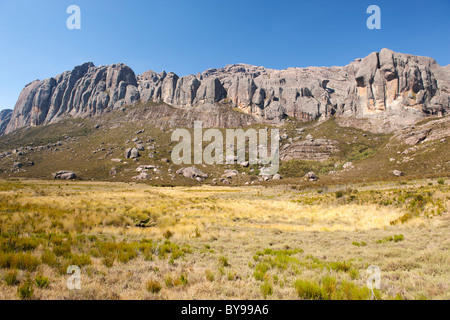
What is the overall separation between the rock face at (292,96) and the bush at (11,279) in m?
140

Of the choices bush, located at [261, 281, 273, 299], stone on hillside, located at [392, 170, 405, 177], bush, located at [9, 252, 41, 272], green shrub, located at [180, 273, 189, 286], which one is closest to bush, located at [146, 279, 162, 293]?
green shrub, located at [180, 273, 189, 286]

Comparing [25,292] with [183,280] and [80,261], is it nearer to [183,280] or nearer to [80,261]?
[80,261]

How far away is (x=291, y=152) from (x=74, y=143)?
141252mm

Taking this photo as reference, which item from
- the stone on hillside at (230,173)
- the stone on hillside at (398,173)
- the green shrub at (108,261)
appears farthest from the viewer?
the stone on hillside at (230,173)

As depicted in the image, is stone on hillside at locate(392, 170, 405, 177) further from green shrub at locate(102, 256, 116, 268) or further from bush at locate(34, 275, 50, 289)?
bush at locate(34, 275, 50, 289)

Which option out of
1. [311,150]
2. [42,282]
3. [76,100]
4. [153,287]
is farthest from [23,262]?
[76,100]

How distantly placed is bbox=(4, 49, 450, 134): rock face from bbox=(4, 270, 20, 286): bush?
140200 millimetres

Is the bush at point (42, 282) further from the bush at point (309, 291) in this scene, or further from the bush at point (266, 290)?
the bush at point (309, 291)

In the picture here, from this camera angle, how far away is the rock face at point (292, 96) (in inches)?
4434

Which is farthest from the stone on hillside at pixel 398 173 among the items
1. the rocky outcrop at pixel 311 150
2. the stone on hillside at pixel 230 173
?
the stone on hillside at pixel 230 173

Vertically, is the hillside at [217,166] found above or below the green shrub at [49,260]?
above

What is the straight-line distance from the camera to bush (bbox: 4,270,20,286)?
16.6 ft

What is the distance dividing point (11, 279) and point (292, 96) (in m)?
185

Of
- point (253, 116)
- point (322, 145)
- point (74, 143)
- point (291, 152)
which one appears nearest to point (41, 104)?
point (74, 143)
